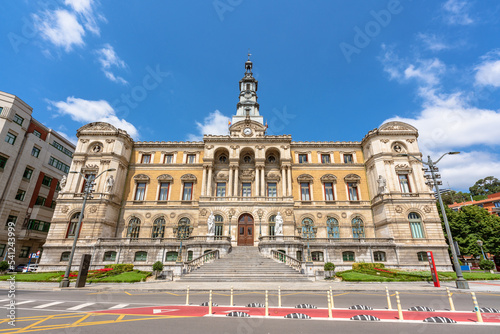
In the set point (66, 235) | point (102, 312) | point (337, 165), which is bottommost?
point (102, 312)

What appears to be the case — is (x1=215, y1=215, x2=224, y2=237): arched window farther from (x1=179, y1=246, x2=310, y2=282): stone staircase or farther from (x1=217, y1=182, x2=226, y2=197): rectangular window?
(x1=179, y1=246, x2=310, y2=282): stone staircase

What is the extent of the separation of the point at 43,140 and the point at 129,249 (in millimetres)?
27794

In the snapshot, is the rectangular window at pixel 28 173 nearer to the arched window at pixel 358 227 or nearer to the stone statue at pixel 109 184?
the stone statue at pixel 109 184

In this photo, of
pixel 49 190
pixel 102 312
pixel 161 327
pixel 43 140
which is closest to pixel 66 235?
pixel 49 190

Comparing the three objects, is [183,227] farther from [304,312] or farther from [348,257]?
[304,312]

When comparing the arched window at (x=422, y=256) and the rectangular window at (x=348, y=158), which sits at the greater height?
the rectangular window at (x=348, y=158)

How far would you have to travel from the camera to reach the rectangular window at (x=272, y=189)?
121 feet

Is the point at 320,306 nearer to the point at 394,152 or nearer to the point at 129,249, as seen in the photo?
the point at 129,249

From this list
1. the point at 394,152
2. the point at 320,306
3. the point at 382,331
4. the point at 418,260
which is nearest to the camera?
the point at 382,331

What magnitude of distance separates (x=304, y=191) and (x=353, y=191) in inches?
280

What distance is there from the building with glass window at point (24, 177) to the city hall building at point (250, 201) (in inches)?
381

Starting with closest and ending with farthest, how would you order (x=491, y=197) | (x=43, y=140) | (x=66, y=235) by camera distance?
(x=66, y=235) → (x=43, y=140) → (x=491, y=197)

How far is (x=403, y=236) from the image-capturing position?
3020 centimetres

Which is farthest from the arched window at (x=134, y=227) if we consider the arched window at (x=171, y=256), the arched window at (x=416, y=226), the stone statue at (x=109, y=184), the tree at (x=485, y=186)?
the tree at (x=485, y=186)
